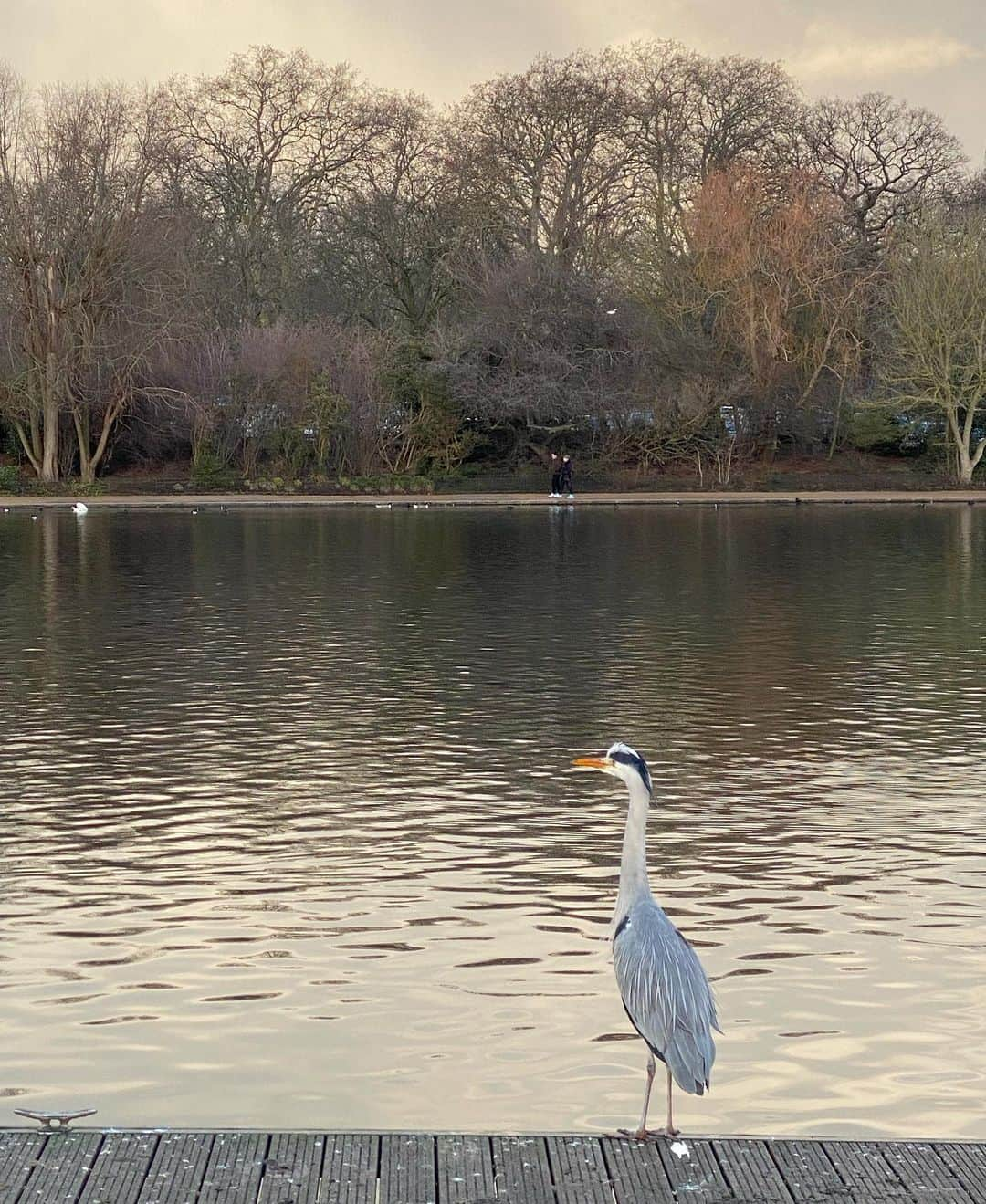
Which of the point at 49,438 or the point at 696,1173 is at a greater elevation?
the point at 49,438

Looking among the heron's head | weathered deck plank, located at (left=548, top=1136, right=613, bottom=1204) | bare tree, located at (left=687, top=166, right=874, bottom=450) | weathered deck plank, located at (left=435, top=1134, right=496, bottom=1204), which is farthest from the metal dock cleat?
bare tree, located at (left=687, top=166, right=874, bottom=450)

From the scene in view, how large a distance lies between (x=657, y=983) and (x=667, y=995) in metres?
0.06

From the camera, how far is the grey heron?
598cm

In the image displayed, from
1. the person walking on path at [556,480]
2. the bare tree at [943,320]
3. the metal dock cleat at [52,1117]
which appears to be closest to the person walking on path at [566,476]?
the person walking on path at [556,480]

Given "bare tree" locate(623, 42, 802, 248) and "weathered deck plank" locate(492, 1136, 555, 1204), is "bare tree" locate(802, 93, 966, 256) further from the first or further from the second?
"weathered deck plank" locate(492, 1136, 555, 1204)

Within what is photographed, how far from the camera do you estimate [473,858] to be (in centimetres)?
1077

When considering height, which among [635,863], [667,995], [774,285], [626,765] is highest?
[774,285]

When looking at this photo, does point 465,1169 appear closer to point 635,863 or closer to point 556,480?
point 635,863

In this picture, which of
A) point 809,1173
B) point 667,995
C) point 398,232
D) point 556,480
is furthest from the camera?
point 398,232

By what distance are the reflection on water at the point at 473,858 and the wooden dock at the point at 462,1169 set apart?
732 mm

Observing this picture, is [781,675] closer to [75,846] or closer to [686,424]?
[75,846]

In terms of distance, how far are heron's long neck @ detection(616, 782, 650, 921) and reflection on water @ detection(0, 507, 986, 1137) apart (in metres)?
0.89

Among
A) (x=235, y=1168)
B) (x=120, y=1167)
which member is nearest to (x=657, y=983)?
(x=235, y=1168)

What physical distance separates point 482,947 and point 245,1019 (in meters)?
1.42
